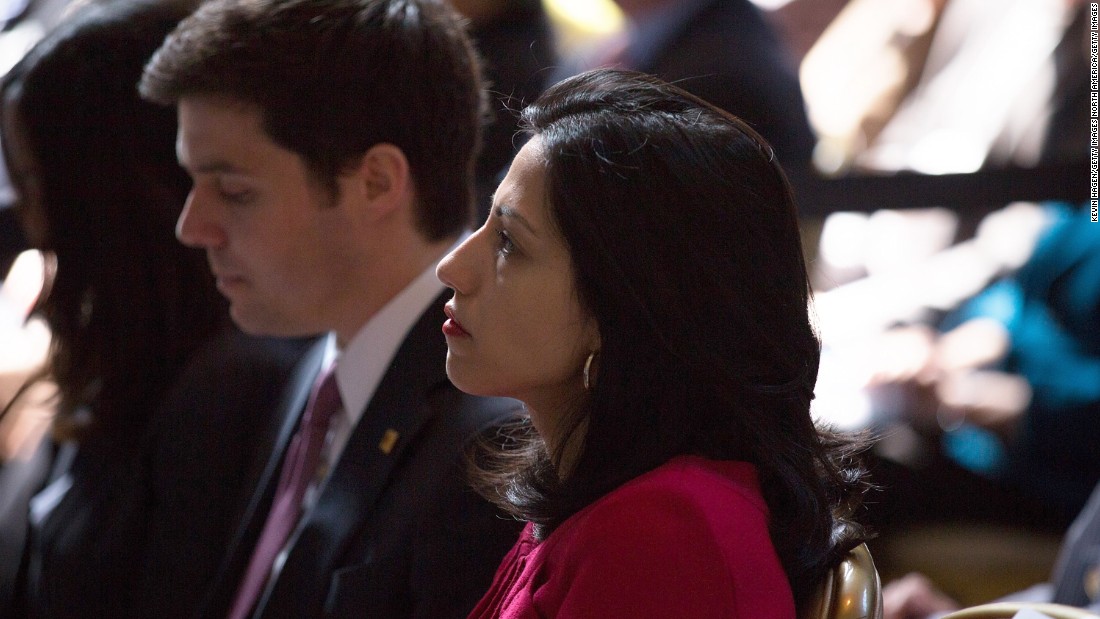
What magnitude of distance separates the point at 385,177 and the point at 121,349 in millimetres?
771

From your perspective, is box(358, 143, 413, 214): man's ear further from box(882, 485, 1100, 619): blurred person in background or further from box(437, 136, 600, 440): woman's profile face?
box(882, 485, 1100, 619): blurred person in background

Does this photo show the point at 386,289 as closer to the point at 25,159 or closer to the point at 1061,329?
the point at 25,159

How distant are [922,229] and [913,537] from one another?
29.8 inches

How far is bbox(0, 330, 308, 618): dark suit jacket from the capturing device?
6.12 ft

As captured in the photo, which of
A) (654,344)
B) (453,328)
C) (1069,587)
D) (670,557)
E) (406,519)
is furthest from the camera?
(1069,587)

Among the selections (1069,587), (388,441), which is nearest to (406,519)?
(388,441)

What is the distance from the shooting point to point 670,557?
883mm

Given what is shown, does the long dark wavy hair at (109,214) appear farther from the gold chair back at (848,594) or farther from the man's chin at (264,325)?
the gold chair back at (848,594)

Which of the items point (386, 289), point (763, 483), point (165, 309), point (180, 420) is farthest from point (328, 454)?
point (763, 483)

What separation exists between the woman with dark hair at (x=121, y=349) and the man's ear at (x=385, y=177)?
0.52 m

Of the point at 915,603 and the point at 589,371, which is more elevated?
the point at 589,371

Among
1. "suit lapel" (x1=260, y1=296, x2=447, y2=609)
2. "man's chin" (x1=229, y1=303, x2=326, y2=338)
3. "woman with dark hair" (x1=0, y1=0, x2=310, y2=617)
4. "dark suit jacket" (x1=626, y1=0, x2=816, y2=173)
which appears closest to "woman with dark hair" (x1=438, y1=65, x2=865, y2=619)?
"suit lapel" (x1=260, y1=296, x2=447, y2=609)

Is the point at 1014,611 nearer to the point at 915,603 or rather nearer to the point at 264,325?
the point at 915,603

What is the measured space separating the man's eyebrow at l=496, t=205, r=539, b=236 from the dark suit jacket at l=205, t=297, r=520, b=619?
1.30ft
